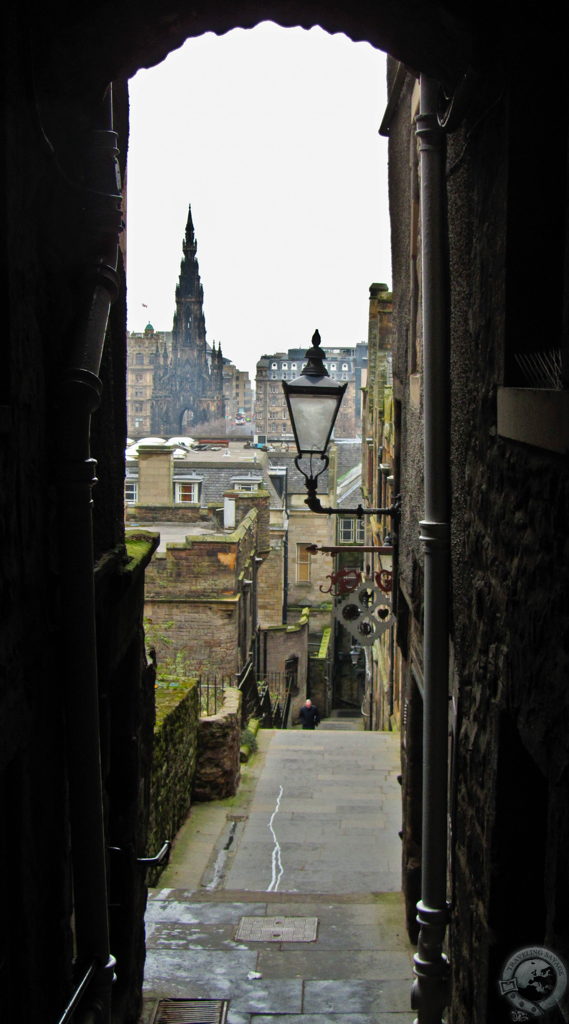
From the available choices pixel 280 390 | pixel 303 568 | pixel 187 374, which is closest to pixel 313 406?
pixel 303 568

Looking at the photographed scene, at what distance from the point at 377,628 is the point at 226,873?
2706 mm

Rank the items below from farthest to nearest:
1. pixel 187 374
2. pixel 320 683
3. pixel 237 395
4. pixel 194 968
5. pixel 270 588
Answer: pixel 237 395 < pixel 187 374 < pixel 320 683 < pixel 270 588 < pixel 194 968

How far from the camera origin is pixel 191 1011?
625 cm

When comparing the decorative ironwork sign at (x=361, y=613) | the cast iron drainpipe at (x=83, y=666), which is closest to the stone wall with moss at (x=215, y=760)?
the decorative ironwork sign at (x=361, y=613)

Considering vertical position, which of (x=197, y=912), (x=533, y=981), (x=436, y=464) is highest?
(x=436, y=464)

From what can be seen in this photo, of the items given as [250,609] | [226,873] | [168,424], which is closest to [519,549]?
[226,873]

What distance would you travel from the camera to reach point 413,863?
25.7 ft

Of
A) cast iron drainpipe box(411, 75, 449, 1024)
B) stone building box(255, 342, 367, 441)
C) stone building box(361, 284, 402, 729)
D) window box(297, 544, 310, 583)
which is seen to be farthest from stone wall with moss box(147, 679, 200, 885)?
stone building box(255, 342, 367, 441)

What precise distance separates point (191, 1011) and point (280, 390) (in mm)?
116488

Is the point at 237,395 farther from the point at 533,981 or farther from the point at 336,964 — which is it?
the point at 533,981

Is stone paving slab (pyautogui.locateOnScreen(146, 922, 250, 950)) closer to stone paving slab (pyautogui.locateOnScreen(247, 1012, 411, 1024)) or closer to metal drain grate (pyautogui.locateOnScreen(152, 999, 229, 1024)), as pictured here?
metal drain grate (pyautogui.locateOnScreen(152, 999, 229, 1024))

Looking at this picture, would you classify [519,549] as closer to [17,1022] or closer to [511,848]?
[511,848]

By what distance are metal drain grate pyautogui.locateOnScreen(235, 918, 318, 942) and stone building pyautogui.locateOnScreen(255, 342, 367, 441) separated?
101 m

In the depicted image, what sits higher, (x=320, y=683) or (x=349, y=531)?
(x=349, y=531)
